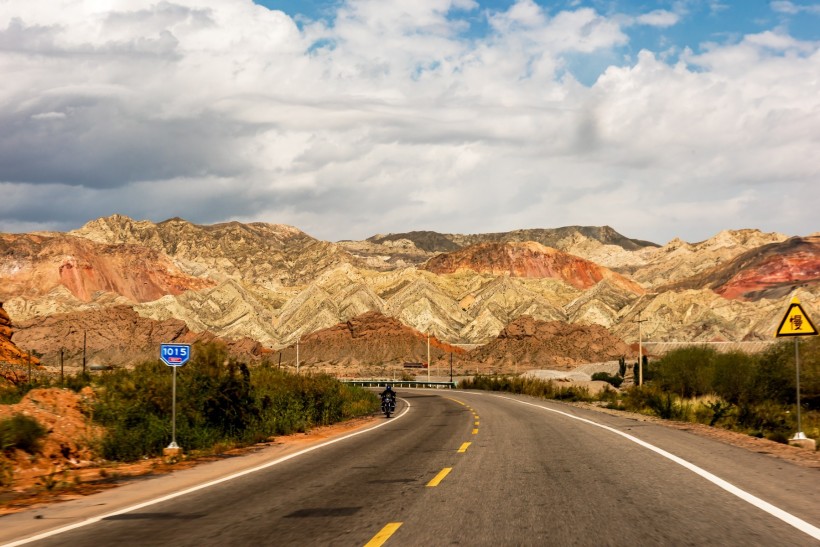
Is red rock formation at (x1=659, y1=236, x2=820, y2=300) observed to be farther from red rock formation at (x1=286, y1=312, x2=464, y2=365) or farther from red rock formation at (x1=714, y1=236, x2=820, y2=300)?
red rock formation at (x1=286, y1=312, x2=464, y2=365)

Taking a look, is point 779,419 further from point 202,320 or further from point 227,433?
point 202,320

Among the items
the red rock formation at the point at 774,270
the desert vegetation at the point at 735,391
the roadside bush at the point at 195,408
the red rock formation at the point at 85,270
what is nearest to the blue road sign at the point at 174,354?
the roadside bush at the point at 195,408

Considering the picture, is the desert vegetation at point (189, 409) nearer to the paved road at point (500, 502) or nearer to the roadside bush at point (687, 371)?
the paved road at point (500, 502)

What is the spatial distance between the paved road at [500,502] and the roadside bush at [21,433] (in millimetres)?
5165

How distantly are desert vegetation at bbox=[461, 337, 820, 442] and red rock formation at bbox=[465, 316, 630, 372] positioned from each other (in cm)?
6175

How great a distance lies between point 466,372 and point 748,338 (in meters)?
48.6

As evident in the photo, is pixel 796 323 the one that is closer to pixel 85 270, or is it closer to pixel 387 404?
pixel 387 404

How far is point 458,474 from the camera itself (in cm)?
1138

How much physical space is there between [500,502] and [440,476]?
102 inches

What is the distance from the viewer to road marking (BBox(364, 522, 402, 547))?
6.76 meters

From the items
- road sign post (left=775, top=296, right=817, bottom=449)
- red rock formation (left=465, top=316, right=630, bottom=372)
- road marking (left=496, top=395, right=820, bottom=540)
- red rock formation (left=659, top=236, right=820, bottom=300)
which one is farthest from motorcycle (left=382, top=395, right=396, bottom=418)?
red rock formation (left=659, top=236, right=820, bottom=300)

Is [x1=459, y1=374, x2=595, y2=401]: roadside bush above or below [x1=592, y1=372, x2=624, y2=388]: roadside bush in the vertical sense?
above

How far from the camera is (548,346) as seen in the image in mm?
125750

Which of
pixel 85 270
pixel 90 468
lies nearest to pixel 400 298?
pixel 85 270
